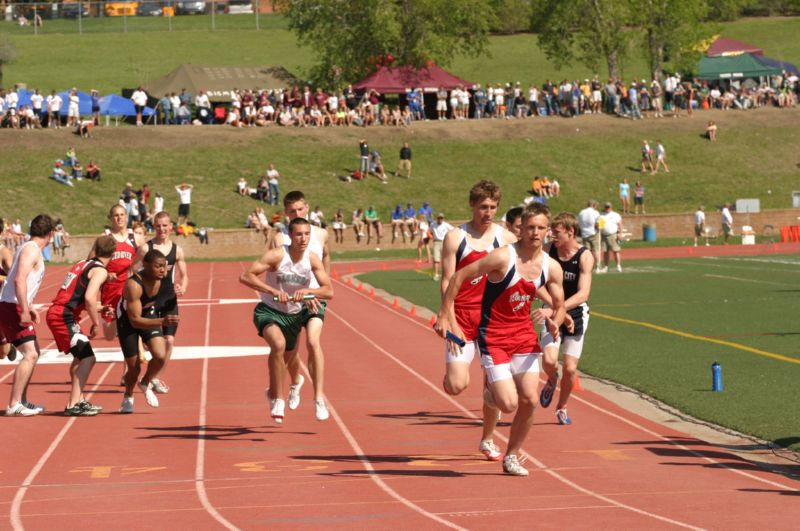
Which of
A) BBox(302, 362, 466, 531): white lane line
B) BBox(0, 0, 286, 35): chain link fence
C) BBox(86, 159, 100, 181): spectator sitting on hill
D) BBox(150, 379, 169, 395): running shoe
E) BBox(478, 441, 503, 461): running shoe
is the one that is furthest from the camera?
BBox(0, 0, 286, 35): chain link fence

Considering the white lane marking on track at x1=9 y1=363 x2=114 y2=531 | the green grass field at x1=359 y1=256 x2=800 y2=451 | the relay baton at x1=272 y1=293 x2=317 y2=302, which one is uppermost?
the relay baton at x1=272 y1=293 x2=317 y2=302

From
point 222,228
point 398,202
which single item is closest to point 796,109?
point 398,202

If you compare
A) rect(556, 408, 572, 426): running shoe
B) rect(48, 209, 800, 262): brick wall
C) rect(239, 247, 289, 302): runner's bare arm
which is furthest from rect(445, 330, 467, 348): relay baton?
rect(48, 209, 800, 262): brick wall

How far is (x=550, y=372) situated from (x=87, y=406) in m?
4.72

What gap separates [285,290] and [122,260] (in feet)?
12.9

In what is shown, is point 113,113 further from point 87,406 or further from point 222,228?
point 87,406

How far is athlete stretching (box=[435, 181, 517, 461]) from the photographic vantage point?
10484mm

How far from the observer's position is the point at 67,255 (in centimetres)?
4975

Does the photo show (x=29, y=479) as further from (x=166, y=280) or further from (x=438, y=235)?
(x=438, y=235)

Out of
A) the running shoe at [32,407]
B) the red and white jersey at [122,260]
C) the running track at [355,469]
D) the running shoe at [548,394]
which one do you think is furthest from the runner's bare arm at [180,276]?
the running shoe at [548,394]

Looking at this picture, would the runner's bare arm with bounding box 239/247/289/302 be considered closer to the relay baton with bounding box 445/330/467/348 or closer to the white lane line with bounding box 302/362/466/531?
the white lane line with bounding box 302/362/466/531

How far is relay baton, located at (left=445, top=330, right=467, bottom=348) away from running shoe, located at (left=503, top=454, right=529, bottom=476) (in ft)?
3.01

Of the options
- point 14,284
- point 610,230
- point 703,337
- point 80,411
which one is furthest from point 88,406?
point 610,230

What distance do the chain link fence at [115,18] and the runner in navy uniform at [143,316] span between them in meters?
88.9
